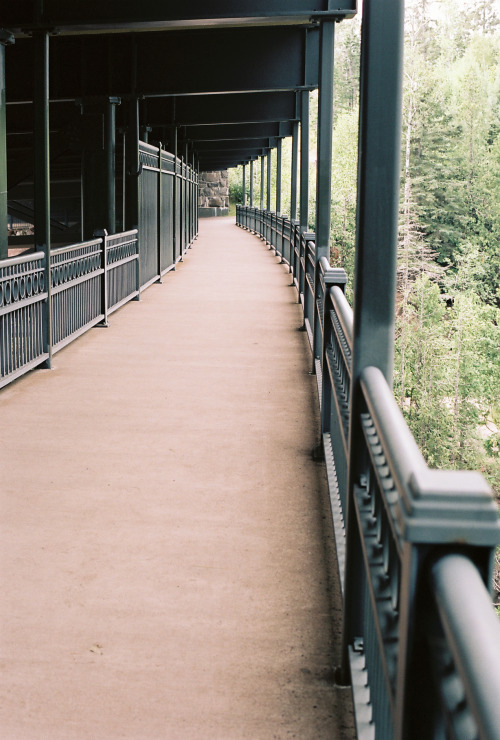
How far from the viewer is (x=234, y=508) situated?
17.0 ft

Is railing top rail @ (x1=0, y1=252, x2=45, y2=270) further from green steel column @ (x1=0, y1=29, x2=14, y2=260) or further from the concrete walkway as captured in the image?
the concrete walkway

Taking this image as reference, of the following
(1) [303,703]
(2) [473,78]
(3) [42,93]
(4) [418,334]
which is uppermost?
(2) [473,78]

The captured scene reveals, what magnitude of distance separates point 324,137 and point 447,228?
62.8 meters

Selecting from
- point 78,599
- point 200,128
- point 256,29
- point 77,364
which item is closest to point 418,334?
point 200,128

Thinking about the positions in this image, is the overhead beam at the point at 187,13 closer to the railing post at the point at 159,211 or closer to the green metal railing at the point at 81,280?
the green metal railing at the point at 81,280

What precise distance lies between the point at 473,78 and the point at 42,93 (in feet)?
231

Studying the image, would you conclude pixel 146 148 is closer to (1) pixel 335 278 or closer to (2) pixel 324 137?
(2) pixel 324 137

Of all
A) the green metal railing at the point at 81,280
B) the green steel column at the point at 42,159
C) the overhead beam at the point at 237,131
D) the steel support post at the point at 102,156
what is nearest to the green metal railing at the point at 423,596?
the green metal railing at the point at 81,280

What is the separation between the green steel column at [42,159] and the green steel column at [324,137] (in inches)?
104

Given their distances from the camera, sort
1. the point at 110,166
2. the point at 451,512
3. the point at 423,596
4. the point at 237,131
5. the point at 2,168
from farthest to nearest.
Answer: the point at 237,131
the point at 110,166
the point at 2,168
the point at 423,596
the point at 451,512

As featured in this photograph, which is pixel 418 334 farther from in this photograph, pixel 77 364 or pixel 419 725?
pixel 419 725

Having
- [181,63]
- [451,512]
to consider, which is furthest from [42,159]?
[451,512]

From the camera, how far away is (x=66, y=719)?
122 inches

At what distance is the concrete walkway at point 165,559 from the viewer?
3.20m
